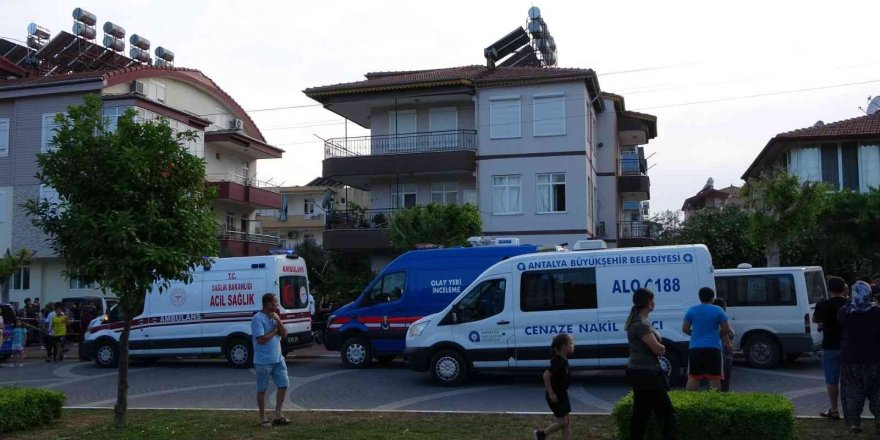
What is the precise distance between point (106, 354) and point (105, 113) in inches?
575

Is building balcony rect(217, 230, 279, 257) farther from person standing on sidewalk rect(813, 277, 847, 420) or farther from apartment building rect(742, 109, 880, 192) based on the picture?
person standing on sidewalk rect(813, 277, 847, 420)

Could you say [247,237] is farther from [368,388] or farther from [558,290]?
[558,290]

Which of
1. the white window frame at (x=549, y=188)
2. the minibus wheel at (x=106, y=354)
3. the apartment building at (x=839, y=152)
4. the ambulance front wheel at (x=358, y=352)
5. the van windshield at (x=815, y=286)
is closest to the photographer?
the van windshield at (x=815, y=286)

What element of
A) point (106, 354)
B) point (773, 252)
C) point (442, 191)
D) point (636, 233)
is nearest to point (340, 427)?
point (106, 354)

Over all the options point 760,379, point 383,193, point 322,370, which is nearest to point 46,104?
point 383,193

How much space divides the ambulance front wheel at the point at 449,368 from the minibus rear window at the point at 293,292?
622cm

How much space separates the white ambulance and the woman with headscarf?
13.5 metres

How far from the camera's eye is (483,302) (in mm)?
15367

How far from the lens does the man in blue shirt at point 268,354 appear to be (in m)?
11.0

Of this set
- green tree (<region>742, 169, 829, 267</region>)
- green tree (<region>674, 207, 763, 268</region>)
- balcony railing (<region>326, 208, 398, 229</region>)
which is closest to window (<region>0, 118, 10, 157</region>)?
balcony railing (<region>326, 208, 398, 229</region>)

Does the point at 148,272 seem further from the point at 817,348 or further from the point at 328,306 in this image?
the point at 328,306

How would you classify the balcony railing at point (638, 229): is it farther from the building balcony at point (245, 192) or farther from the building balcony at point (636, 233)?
the building balcony at point (245, 192)

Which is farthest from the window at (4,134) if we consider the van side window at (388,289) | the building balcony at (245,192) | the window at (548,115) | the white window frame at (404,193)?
the van side window at (388,289)

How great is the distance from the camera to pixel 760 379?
609 inches
